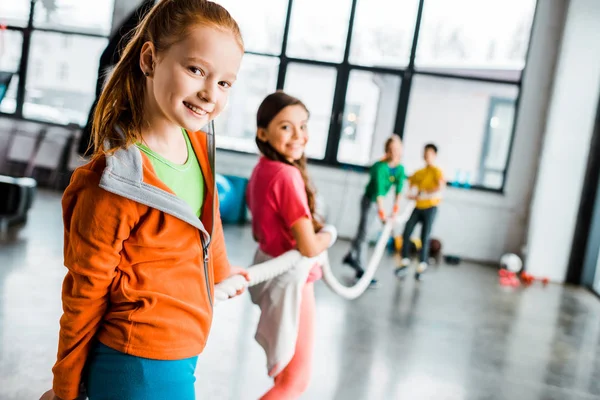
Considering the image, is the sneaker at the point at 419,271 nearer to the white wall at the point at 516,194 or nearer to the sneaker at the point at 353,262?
the sneaker at the point at 353,262

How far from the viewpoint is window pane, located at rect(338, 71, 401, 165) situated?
8.62 meters

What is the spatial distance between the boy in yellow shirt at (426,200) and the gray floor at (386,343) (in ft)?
1.42

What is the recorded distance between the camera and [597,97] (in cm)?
696

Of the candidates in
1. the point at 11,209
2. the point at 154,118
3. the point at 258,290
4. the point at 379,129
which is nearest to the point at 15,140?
the point at 11,209

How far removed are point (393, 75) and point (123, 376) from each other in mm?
7937

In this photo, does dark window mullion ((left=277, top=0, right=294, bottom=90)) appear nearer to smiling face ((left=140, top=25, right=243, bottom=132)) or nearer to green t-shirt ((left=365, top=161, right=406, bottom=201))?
green t-shirt ((left=365, top=161, right=406, bottom=201))

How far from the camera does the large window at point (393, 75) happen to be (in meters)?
8.32

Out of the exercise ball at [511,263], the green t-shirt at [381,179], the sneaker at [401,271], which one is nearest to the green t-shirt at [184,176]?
the green t-shirt at [381,179]

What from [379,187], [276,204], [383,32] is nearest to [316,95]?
[383,32]

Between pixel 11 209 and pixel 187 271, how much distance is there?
16.4 feet

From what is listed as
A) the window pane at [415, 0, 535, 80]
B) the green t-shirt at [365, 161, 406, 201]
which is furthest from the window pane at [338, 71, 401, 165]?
the green t-shirt at [365, 161, 406, 201]

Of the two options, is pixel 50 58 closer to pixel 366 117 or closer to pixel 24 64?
pixel 24 64

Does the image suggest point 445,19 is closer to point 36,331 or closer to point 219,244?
point 36,331

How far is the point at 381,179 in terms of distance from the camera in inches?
210
